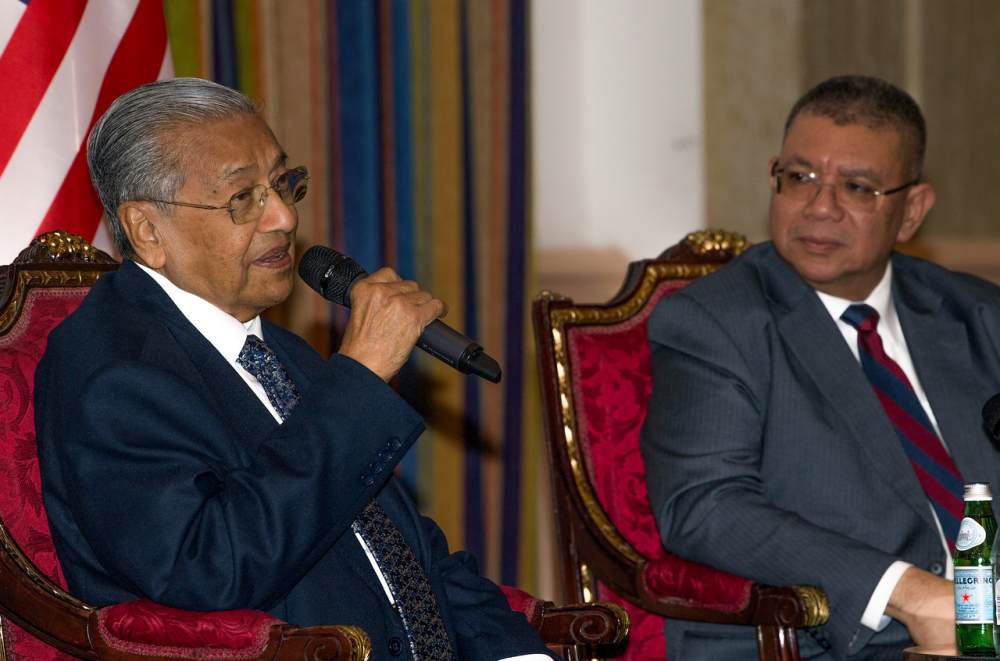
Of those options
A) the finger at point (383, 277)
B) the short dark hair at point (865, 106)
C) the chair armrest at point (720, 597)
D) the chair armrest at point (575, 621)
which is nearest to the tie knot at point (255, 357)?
the finger at point (383, 277)

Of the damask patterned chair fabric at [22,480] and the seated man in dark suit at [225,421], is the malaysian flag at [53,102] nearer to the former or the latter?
the damask patterned chair fabric at [22,480]

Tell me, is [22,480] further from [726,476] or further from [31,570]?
[726,476]

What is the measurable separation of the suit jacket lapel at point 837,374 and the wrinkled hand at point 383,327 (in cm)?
117

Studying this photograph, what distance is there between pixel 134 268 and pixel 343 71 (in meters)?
2.17

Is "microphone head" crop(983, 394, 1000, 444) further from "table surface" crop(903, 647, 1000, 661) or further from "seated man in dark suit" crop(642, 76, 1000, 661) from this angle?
"seated man in dark suit" crop(642, 76, 1000, 661)

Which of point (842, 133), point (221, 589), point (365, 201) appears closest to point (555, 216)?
point (365, 201)

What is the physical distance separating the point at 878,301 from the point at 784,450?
55 cm

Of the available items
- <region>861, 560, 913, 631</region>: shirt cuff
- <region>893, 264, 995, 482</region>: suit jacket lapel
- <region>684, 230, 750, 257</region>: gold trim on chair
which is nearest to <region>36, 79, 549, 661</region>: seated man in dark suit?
<region>861, 560, 913, 631</region>: shirt cuff

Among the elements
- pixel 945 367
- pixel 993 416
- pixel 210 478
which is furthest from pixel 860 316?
pixel 210 478

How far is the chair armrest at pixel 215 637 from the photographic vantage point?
2135 mm

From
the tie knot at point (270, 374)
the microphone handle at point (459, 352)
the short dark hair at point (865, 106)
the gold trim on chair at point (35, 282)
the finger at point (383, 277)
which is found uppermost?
the short dark hair at point (865, 106)

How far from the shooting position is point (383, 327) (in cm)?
230

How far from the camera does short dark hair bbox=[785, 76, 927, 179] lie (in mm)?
3311

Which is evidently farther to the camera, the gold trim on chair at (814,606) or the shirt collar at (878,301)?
the shirt collar at (878,301)
